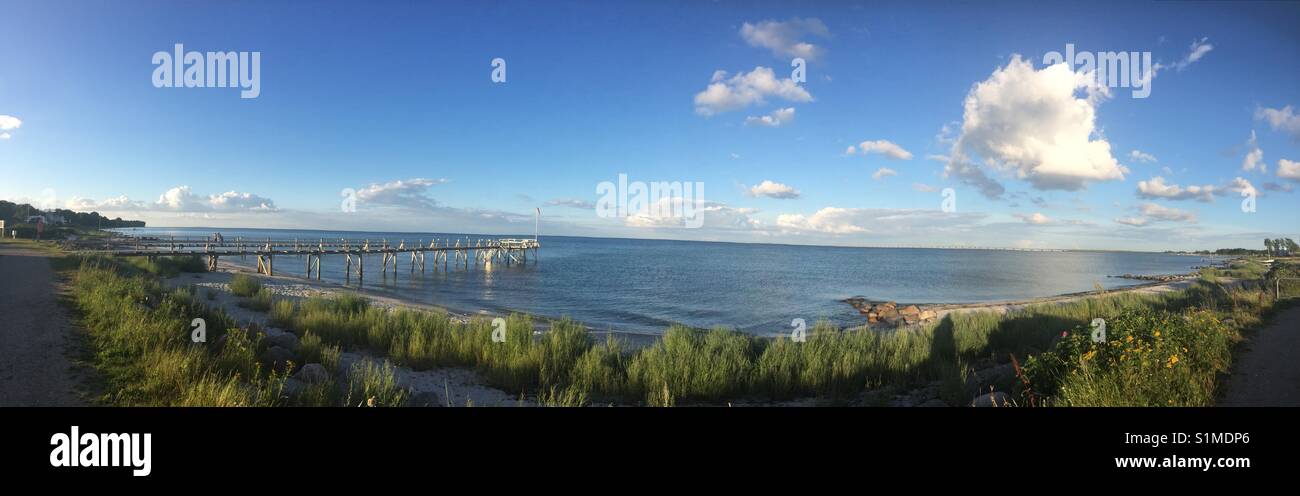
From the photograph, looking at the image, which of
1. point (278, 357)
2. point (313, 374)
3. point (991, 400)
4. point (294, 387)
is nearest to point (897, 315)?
point (991, 400)

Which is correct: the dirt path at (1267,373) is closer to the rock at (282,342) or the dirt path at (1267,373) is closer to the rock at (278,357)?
the rock at (278,357)

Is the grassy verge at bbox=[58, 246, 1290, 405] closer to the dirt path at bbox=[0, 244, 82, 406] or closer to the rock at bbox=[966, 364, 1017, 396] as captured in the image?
the rock at bbox=[966, 364, 1017, 396]

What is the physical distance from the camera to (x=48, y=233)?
48.3 m

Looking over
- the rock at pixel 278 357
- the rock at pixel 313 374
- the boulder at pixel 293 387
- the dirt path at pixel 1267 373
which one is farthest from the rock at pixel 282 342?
the dirt path at pixel 1267 373

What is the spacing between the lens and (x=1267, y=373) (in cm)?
770

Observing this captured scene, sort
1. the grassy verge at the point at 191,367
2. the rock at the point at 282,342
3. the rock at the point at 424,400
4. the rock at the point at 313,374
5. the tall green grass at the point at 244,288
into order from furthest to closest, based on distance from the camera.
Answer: the tall green grass at the point at 244,288 < the rock at the point at 282,342 < the rock at the point at 313,374 < the rock at the point at 424,400 < the grassy verge at the point at 191,367

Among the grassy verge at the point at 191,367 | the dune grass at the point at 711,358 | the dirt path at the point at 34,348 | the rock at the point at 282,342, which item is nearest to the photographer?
the grassy verge at the point at 191,367

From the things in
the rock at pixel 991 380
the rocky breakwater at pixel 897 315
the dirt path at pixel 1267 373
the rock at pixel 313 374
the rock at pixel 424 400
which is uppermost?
the dirt path at pixel 1267 373

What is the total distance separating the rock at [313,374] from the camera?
782 centimetres

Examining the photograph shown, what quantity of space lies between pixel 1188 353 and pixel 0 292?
79.6 feet

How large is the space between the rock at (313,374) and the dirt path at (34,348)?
2354 mm

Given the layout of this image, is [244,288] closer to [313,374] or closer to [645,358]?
[313,374]
